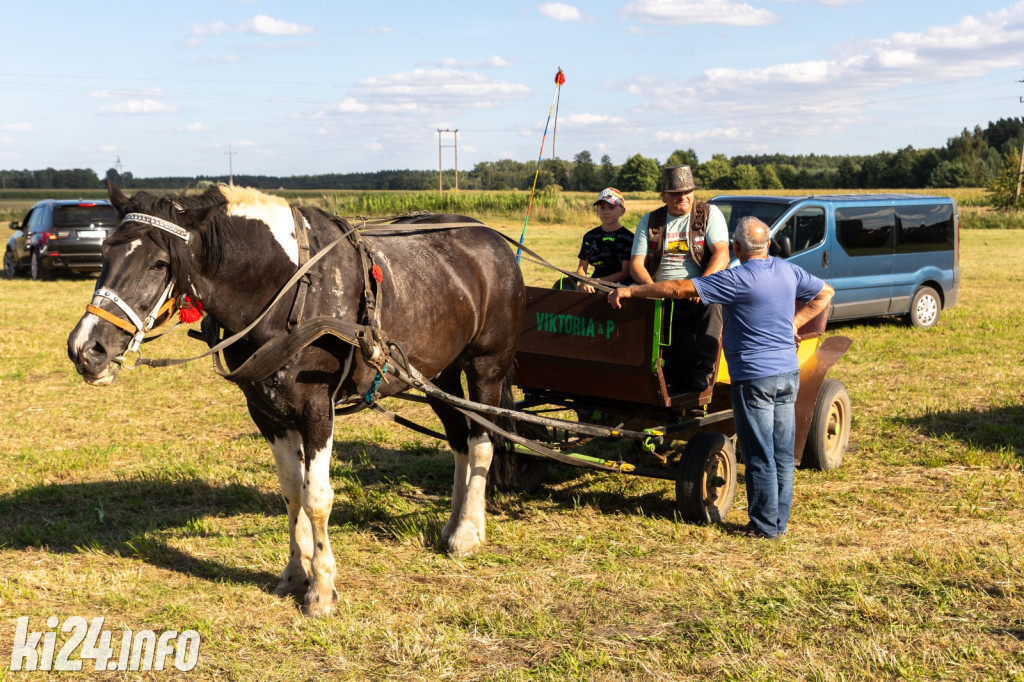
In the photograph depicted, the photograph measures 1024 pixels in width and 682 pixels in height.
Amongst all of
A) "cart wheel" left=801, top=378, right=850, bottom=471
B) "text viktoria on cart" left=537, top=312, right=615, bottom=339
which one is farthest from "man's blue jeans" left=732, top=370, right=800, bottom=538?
"cart wheel" left=801, top=378, right=850, bottom=471

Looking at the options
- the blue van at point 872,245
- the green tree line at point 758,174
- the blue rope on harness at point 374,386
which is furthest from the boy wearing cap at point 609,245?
the green tree line at point 758,174

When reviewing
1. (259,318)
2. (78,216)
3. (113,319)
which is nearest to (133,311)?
(113,319)

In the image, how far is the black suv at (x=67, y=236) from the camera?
19.7m

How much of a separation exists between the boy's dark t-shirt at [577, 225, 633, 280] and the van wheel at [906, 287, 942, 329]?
29.2ft

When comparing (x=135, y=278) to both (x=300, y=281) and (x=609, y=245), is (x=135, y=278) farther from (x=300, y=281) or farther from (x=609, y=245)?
(x=609, y=245)

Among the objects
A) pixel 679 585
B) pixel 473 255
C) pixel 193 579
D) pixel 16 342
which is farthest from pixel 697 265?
pixel 16 342

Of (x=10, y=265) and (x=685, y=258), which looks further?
(x=10, y=265)

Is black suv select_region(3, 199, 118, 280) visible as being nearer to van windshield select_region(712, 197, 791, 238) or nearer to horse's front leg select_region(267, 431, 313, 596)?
van windshield select_region(712, 197, 791, 238)

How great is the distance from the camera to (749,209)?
12.5m

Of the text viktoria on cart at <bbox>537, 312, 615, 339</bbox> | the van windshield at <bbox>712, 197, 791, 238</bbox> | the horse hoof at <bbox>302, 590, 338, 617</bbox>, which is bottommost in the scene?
the horse hoof at <bbox>302, 590, 338, 617</bbox>

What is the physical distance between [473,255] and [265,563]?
2.12 meters

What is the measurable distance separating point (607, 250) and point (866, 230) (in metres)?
8.06

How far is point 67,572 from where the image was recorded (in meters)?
4.83

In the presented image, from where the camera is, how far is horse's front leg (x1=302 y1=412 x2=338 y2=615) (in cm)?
434
